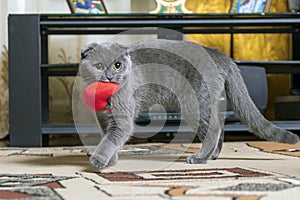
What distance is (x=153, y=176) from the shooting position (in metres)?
1.34

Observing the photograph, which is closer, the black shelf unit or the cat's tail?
the cat's tail

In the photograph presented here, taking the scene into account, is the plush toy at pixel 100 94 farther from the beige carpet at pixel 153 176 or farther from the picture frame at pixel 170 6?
the picture frame at pixel 170 6

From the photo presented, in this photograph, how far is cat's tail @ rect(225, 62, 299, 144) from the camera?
1.57 m

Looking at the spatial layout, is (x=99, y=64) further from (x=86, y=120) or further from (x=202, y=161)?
(x=86, y=120)

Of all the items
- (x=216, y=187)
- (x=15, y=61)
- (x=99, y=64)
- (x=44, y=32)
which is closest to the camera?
(x=216, y=187)

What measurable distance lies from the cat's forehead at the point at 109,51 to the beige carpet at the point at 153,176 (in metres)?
0.30

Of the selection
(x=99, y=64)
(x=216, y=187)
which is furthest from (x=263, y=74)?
(x=216, y=187)

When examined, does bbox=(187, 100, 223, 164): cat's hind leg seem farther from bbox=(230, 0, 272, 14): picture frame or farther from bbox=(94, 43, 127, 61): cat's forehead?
bbox=(230, 0, 272, 14): picture frame

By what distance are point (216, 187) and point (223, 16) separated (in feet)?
5.37

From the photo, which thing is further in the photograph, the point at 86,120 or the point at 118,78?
the point at 86,120

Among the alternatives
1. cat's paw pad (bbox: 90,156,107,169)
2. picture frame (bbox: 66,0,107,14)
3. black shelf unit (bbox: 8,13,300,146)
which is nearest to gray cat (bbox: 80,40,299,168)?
cat's paw pad (bbox: 90,156,107,169)

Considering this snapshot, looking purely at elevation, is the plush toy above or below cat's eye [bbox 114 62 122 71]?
below

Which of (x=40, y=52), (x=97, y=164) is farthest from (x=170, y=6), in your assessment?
(x=97, y=164)

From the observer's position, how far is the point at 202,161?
1.63 meters
